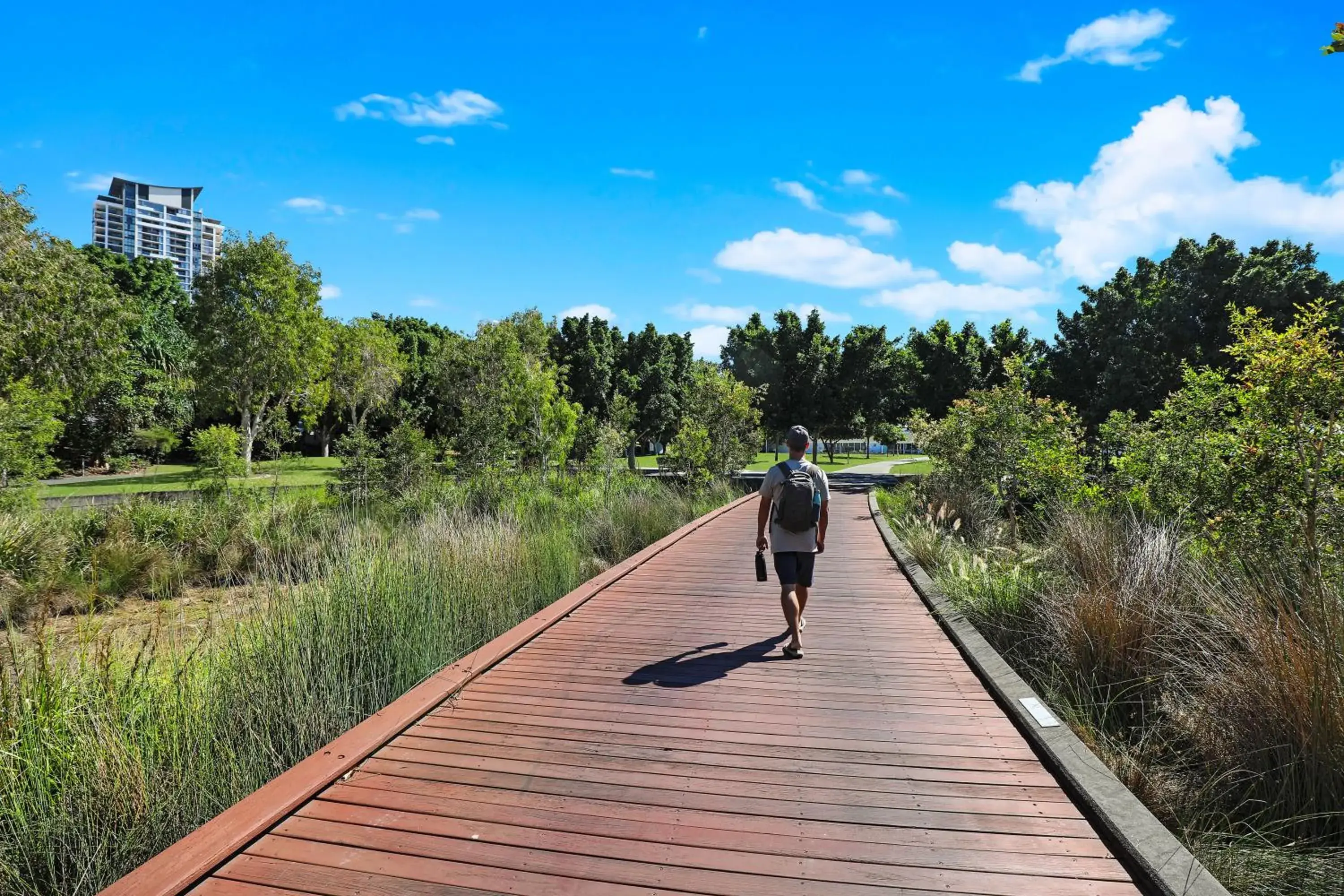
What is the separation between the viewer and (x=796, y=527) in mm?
5348

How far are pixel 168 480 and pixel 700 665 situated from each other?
24.4 m

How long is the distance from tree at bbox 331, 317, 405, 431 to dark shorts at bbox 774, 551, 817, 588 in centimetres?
3122

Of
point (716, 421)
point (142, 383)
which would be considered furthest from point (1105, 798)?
point (142, 383)

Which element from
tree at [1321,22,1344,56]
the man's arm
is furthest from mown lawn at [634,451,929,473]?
tree at [1321,22,1344,56]

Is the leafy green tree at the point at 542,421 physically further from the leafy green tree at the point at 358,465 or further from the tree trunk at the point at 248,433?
the tree trunk at the point at 248,433

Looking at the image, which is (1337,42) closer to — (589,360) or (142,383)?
(589,360)

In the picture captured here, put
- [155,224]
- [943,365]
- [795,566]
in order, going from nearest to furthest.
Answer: [795,566], [943,365], [155,224]

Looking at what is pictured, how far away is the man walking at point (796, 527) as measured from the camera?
531 centimetres

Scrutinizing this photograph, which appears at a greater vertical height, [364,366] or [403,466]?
[364,366]

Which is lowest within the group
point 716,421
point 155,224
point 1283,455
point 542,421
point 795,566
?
point 795,566

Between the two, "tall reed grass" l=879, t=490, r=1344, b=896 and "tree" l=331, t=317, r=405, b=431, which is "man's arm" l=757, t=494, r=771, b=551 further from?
"tree" l=331, t=317, r=405, b=431

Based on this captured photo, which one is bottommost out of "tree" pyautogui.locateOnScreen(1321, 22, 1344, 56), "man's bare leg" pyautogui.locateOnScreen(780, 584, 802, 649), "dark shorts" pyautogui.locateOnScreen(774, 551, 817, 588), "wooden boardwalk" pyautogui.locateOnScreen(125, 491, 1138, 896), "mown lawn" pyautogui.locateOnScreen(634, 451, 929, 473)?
"mown lawn" pyautogui.locateOnScreen(634, 451, 929, 473)

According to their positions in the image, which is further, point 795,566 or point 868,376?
point 868,376

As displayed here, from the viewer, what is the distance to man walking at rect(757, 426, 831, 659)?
5.31 m
